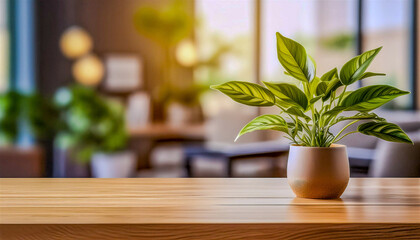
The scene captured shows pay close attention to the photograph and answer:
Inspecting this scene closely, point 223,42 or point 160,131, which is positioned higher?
point 223,42

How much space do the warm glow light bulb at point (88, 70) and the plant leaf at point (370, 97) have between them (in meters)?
5.86

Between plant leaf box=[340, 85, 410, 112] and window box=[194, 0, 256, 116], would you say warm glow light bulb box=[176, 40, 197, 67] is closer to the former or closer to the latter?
window box=[194, 0, 256, 116]

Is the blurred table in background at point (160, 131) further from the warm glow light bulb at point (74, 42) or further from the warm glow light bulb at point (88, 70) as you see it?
the warm glow light bulb at point (74, 42)

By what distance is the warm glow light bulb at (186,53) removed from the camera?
25.4 ft

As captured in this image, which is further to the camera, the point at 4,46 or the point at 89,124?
the point at 4,46

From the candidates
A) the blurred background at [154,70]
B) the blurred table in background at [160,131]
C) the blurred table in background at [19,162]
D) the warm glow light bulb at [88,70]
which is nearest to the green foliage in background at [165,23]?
the blurred background at [154,70]

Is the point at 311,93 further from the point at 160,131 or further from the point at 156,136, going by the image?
the point at 156,136

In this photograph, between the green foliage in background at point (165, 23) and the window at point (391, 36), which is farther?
the green foliage in background at point (165, 23)

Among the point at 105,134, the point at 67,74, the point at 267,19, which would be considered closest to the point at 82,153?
the point at 105,134

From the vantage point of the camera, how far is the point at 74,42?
6672 millimetres

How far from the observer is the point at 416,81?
6754mm

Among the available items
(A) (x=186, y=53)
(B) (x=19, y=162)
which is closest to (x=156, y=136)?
(B) (x=19, y=162)

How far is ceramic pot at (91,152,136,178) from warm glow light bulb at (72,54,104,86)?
4.99 ft

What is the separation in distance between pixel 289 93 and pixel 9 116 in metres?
4.58
